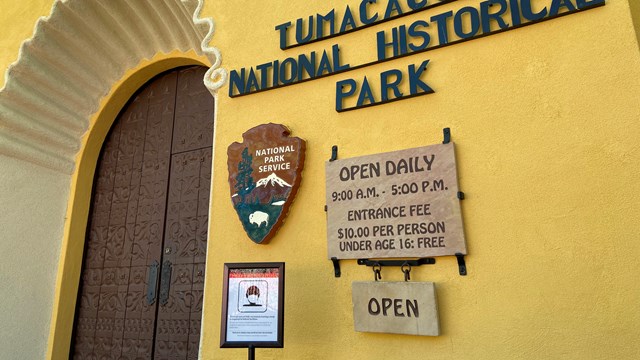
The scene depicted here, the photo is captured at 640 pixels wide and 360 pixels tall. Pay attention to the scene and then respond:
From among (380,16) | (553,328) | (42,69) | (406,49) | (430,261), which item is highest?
(42,69)

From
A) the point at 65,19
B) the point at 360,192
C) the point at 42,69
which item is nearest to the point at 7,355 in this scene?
the point at 42,69

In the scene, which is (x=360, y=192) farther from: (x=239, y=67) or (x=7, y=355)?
(x=7, y=355)

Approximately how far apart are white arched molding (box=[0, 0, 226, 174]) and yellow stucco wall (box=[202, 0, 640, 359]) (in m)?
1.90

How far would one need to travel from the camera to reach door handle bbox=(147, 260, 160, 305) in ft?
11.3

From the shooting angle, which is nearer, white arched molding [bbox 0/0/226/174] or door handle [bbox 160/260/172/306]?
door handle [bbox 160/260/172/306]

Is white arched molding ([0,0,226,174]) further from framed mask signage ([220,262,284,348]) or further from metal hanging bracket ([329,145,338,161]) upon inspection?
framed mask signage ([220,262,284,348])

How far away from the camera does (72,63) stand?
3910 mm

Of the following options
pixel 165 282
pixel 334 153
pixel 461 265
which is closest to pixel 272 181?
pixel 334 153

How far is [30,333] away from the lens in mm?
3529

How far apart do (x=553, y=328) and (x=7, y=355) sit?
3803mm

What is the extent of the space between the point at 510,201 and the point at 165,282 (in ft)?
8.73

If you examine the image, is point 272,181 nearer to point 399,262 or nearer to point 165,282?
point 399,262

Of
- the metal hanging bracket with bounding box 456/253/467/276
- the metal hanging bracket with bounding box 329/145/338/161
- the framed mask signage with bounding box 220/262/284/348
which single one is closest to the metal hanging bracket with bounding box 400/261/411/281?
the metal hanging bracket with bounding box 456/253/467/276

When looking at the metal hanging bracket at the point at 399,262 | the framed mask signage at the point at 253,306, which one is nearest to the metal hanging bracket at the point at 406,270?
the metal hanging bracket at the point at 399,262
